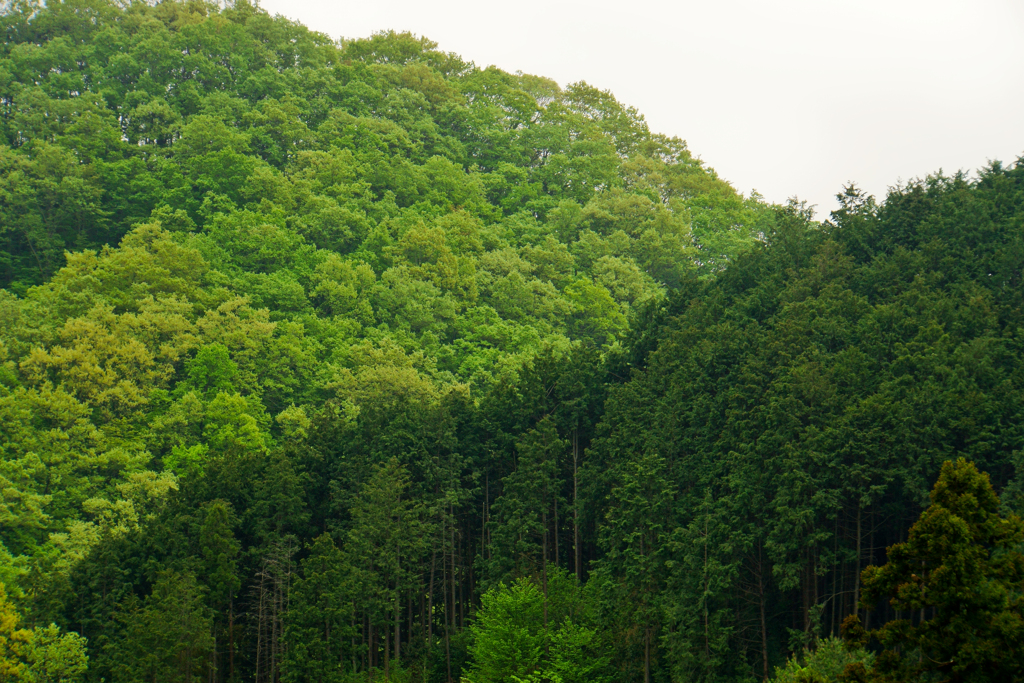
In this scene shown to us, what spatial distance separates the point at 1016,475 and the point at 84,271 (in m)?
69.1

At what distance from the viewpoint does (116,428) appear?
243 ft

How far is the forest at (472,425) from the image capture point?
4419 centimetres

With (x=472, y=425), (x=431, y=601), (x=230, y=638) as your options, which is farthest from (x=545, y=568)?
(x=230, y=638)

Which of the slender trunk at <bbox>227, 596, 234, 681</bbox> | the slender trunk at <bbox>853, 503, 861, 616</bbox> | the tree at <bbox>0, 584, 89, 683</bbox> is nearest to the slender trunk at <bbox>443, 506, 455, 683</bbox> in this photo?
the slender trunk at <bbox>227, 596, 234, 681</bbox>

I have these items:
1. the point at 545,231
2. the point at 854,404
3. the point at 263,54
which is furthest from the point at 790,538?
the point at 263,54

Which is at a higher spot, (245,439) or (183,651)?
(245,439)

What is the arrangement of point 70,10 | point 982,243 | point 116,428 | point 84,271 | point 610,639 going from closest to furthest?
point 610,639, point 982,243, point 116,428, point 84,271, point 70,10

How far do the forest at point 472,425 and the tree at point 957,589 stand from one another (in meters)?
0.07

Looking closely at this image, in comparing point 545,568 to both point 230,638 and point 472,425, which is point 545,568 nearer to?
point 472,425

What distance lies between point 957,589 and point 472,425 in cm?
4213

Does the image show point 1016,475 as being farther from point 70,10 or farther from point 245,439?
point 70,10

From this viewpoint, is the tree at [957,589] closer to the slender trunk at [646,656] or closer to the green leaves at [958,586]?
the green leaves at [958,586]

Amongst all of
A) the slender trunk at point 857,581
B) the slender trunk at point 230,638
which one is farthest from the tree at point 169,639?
the slender trunk at point 857,581

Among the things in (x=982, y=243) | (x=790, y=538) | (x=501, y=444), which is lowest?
(x=790, y=538)
